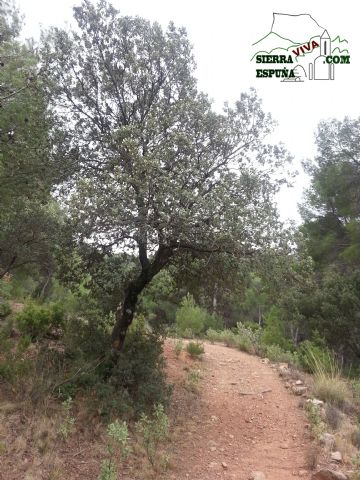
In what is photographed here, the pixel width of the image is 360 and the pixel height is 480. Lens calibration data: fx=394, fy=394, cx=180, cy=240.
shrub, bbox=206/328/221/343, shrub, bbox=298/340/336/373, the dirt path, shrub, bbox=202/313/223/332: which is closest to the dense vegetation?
the dirt path

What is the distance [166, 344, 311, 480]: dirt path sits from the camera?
5285mm

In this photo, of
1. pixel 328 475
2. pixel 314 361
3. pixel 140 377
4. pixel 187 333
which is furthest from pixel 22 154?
pixel 187 333

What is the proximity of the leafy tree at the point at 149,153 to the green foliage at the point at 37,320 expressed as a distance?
1310 mm

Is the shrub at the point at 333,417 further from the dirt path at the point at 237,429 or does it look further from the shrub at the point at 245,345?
the shrub at the point at 245,345

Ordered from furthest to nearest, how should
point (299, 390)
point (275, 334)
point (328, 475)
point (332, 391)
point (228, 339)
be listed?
point (275, 334)
point (228, 339)
point (299, 390)
point (332, 391)
point (328, 475)

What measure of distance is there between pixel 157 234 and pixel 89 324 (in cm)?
254

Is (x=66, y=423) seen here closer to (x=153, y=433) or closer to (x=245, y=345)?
(x=153, y=433)

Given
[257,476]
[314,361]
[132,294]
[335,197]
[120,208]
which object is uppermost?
[335,197]

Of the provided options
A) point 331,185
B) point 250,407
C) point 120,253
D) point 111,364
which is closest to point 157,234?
point 120,253

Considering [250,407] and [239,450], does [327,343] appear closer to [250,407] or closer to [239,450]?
[250,407]

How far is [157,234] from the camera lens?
244 inches

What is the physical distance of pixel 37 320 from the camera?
299 inches

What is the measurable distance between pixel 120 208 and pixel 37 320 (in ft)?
11.2

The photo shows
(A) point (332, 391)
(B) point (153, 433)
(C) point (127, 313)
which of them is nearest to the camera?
(B) point (153, 433)
